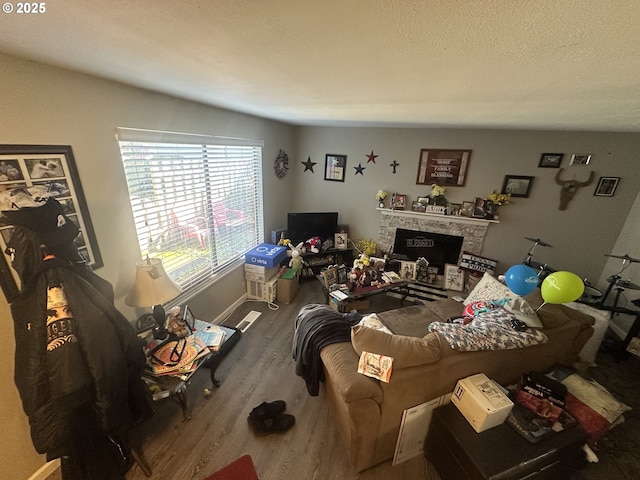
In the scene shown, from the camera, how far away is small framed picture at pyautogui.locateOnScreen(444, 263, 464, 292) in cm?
333

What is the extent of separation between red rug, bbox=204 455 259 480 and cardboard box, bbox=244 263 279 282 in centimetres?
189

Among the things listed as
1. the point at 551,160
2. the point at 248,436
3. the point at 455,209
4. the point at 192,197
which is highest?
the point at 551,160

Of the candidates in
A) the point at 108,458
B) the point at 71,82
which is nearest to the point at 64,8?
the point at 71,82

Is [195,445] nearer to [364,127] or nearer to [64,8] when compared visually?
[64,8]

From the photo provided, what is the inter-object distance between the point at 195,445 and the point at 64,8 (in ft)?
7.53

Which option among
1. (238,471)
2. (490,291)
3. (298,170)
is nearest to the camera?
(238,471)

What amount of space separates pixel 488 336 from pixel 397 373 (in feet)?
2.37

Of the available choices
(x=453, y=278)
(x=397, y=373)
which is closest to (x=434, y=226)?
(x=453, y=278)

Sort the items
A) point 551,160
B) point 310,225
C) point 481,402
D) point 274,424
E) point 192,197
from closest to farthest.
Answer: point 481,402
point 274,424
point 192,197
point 551,160
point 310,225

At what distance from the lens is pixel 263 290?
333 cm

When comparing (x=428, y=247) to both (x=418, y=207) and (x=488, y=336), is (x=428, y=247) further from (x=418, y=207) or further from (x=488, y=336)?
(x=488, y=336)

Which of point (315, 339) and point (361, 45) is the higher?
point (361, 45)

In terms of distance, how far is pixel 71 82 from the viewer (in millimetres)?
1370

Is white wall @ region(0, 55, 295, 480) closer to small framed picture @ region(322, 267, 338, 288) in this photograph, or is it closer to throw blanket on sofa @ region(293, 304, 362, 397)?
throw blanket on sofa @ region(293, 304, 362, 397)
